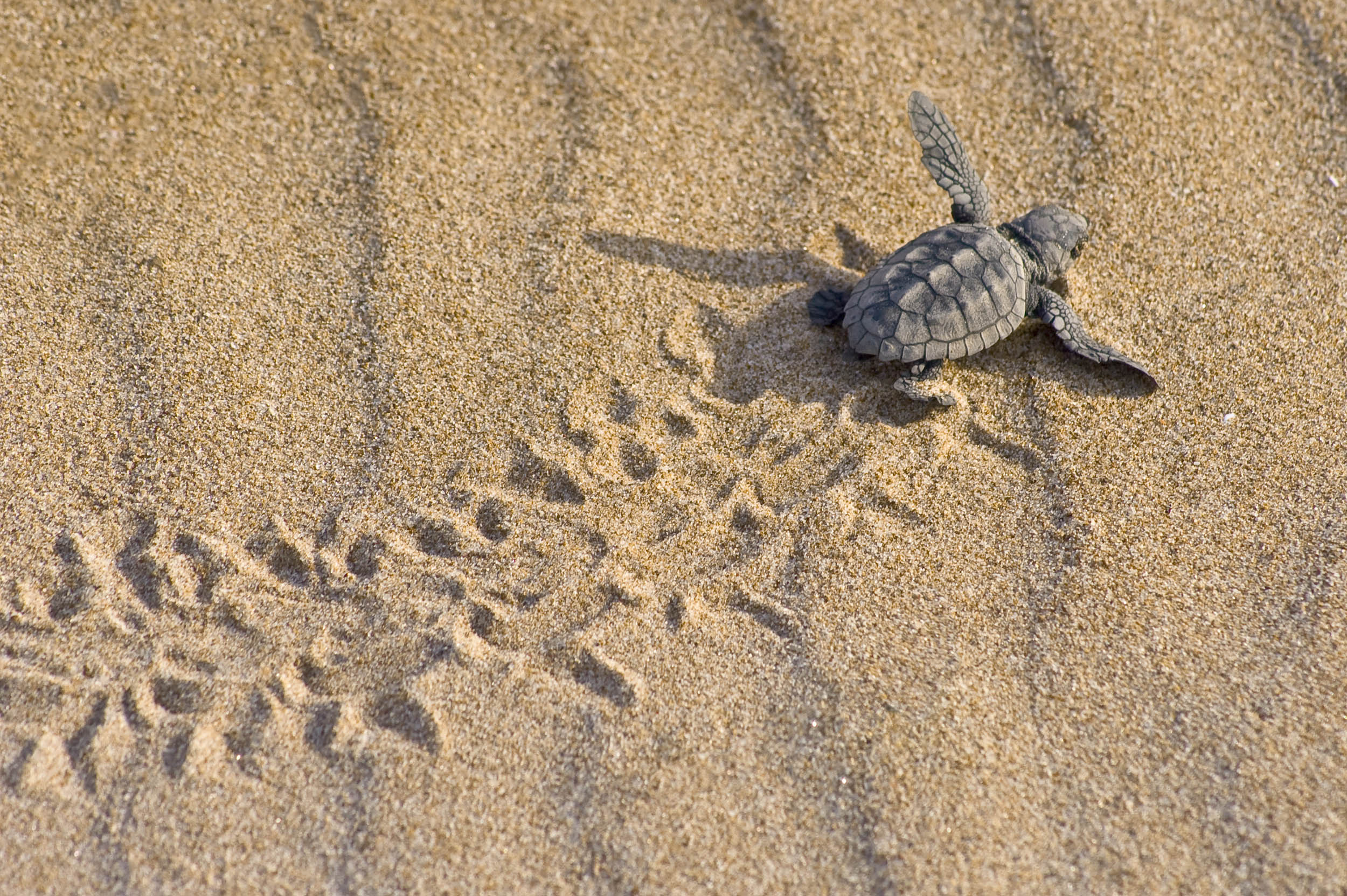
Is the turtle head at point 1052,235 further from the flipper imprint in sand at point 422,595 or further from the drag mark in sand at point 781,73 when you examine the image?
the drag mark in sand at point 781,73

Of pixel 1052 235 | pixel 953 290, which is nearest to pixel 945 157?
pixel 1052 235

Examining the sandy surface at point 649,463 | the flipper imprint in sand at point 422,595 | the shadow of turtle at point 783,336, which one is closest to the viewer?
the sandy surface at point 649,463

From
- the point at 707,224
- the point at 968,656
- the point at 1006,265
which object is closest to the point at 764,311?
the point at 707,224

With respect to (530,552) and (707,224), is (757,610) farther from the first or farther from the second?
(707,224)

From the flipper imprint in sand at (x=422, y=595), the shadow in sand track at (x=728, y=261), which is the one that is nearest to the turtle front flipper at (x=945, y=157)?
the shadow in sand track at (x=728, y=261)

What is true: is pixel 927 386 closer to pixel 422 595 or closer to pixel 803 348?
pixel 803 348

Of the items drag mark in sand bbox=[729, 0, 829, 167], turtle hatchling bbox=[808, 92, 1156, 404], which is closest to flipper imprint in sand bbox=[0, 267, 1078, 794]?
turtle hatchling bbox=[808, 92, 1156, 404]
